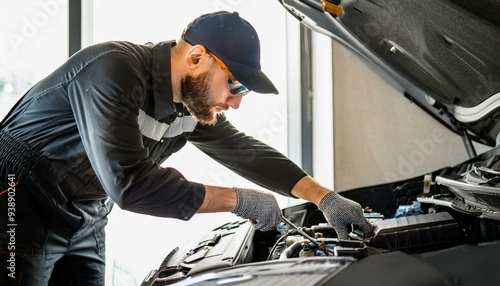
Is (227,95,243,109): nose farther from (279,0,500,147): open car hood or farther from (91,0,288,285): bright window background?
(91,0,288,285): bright window background

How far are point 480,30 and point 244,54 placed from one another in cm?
60

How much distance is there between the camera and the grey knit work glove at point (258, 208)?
1.38m

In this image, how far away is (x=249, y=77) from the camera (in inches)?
54.5

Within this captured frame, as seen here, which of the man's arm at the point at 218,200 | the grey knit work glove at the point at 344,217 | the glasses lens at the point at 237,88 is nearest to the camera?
the man's arm at the point at 218,200

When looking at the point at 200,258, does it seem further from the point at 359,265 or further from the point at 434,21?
the point at 434,21

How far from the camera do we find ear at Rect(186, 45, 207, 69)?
1.39 m

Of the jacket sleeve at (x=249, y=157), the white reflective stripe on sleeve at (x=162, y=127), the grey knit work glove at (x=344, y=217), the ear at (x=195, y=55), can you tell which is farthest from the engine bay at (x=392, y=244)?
the ear at (x=195, y=55)

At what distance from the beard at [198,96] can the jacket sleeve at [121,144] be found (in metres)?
0.17

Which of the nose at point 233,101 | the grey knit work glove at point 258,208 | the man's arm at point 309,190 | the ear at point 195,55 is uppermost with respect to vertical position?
the ear at point 195,55

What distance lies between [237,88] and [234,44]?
0.12 meters

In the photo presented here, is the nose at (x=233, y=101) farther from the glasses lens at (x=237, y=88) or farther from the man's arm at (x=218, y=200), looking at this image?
the man's arm at (x=218, y=200)

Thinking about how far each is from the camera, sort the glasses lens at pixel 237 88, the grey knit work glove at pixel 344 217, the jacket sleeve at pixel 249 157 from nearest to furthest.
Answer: the glasses lens at pixel 237 88 < the grey knit work glove at pixel 344 217 < the jacket sleeve at pixel 249 157

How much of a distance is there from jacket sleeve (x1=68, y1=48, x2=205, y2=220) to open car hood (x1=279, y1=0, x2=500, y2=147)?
0.68 m

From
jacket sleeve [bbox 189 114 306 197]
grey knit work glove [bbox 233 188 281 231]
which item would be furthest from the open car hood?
grey knit work glove [bbox 233 188 281 231]
